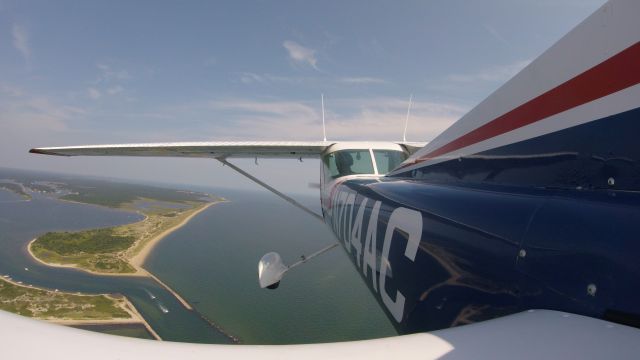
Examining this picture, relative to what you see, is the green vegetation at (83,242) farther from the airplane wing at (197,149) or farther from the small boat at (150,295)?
the airplane wing at (197,149)

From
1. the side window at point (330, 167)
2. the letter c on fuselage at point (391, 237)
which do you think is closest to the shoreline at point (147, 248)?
the side window at point (330, 167)

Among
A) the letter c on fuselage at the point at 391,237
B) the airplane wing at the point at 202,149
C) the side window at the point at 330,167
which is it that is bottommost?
the letter c on fuselage at the point at 391,237

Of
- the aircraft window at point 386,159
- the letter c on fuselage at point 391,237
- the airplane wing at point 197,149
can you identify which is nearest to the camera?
the letter c on fuselage at point 391,237

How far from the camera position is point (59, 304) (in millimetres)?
47469

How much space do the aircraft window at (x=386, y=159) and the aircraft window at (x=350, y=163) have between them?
0.24 m

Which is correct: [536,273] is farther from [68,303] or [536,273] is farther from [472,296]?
[68,303]

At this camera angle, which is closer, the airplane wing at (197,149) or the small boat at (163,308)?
the airplane wing at (197,149)

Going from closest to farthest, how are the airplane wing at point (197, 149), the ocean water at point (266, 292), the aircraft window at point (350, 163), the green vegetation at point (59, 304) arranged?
1. the aircraft window at point (350, 163)
2. the airplane wing at point (197, 149)
3. the green vegetation at point (59, 304)
4. the ocean water at point (266, 292)

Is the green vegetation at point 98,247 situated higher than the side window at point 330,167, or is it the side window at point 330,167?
the side window at point 330,167

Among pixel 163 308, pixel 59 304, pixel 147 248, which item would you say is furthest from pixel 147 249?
pixel 163 308

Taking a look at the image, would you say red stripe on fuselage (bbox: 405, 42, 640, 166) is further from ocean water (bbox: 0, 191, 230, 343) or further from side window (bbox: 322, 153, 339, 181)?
ocean water (bbox: 0, 191, 230, 343)

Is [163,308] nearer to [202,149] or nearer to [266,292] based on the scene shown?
[266,292]

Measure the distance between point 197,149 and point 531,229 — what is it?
864 cm

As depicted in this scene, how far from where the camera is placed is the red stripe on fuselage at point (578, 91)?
4.21 ft
